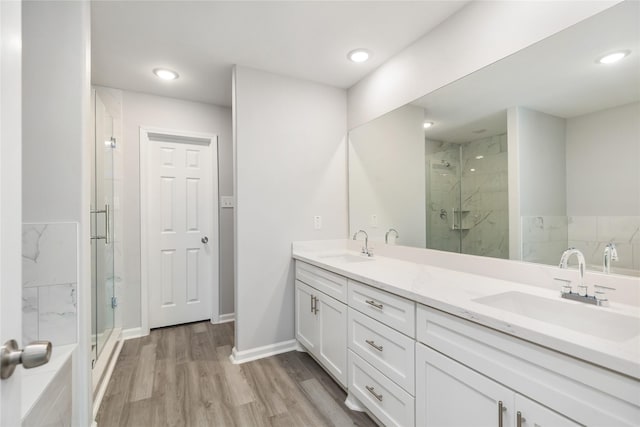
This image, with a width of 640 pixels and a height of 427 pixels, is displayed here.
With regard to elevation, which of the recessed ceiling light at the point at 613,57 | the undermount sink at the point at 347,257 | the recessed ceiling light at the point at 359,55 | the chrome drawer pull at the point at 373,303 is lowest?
the chrome drawer pull at the point at 373,303

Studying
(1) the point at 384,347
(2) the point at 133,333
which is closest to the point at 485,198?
(1) the point at 384,347

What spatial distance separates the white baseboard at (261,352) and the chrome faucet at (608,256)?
6.92 ft

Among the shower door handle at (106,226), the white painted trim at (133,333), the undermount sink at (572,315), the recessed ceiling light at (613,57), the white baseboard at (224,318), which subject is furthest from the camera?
the white baseboard at (224,318)

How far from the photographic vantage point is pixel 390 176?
2434mm

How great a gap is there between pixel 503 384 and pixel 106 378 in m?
2.43

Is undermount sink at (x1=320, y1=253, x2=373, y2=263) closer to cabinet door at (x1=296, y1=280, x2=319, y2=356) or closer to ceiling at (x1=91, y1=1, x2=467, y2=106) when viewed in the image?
cabinet door at (x1=296, y1=280, x2=319, y2=356)

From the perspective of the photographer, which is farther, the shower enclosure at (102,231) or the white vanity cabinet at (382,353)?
the shower enclosure at (102,231)

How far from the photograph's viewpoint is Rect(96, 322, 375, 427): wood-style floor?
168 centimetres

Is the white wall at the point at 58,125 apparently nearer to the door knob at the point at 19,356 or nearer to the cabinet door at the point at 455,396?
the door knob at the point at 19,356

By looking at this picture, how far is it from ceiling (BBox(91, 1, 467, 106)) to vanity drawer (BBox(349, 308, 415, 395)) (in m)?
1.78

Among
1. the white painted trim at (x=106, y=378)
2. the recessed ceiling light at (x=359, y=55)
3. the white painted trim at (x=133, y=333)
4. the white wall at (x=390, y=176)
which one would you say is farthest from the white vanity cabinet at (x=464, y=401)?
the white painted trim at (x=133, y=333)

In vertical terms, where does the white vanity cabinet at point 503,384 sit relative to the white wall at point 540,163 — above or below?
below

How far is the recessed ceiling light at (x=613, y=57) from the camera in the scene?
45.4 inches

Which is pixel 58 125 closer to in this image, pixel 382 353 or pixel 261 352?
pixel 382 353
